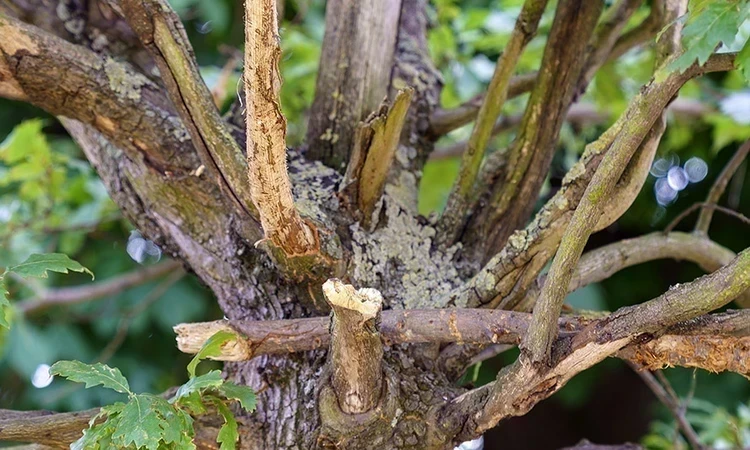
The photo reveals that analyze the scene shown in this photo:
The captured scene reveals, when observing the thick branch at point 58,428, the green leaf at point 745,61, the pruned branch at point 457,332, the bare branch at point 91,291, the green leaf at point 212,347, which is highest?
the green leaf at point 745,61

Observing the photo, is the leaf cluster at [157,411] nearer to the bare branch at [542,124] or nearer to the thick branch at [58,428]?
the thick branch at [58,428]

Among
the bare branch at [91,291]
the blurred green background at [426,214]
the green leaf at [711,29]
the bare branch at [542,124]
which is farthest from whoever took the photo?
the bare branch at [91,291]

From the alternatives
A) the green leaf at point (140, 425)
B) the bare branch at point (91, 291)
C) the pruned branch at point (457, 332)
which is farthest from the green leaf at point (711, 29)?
the bare branch at point (91, 291)

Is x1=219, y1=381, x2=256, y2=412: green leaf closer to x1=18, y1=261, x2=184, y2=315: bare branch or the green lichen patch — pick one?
the green lichen patch

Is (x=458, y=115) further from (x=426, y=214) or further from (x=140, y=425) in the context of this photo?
(x=140, y=425)

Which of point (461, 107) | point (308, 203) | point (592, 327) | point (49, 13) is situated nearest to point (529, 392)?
point (592, 327)

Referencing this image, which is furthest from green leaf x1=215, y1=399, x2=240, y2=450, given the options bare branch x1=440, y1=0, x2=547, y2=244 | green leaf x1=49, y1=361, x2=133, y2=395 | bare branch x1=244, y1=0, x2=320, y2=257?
bare branch x1=440, y1=0, x2=547, y2=244
